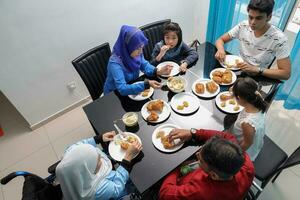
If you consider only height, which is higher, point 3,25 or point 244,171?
point 3,25

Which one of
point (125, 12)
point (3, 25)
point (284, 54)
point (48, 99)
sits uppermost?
point (3, 25)

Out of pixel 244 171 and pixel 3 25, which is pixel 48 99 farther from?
pixel 244 171

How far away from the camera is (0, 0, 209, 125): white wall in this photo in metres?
2.00

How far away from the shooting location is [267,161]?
152 cm

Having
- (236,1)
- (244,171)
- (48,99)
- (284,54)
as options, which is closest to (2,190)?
(48,99)

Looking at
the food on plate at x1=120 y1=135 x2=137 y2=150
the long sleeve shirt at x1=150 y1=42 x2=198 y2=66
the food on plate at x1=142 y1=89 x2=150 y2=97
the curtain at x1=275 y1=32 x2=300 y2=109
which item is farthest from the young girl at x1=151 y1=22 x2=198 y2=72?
the curtain at x1=275 y1=32 x2=300 y2=109

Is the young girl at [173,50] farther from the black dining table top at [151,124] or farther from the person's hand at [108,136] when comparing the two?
the person's hand at [108,136]

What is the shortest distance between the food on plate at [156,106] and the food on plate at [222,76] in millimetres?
545

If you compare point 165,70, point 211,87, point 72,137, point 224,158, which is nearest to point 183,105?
point 211,87

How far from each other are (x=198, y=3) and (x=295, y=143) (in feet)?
7.97

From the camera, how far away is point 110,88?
1953 millimetres

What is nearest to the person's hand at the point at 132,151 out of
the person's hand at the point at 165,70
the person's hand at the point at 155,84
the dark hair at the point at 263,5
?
the person's hand at the point at 155,84

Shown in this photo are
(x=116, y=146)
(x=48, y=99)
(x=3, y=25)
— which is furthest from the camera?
(x=48, y=99)

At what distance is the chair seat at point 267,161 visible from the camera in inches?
57.7
